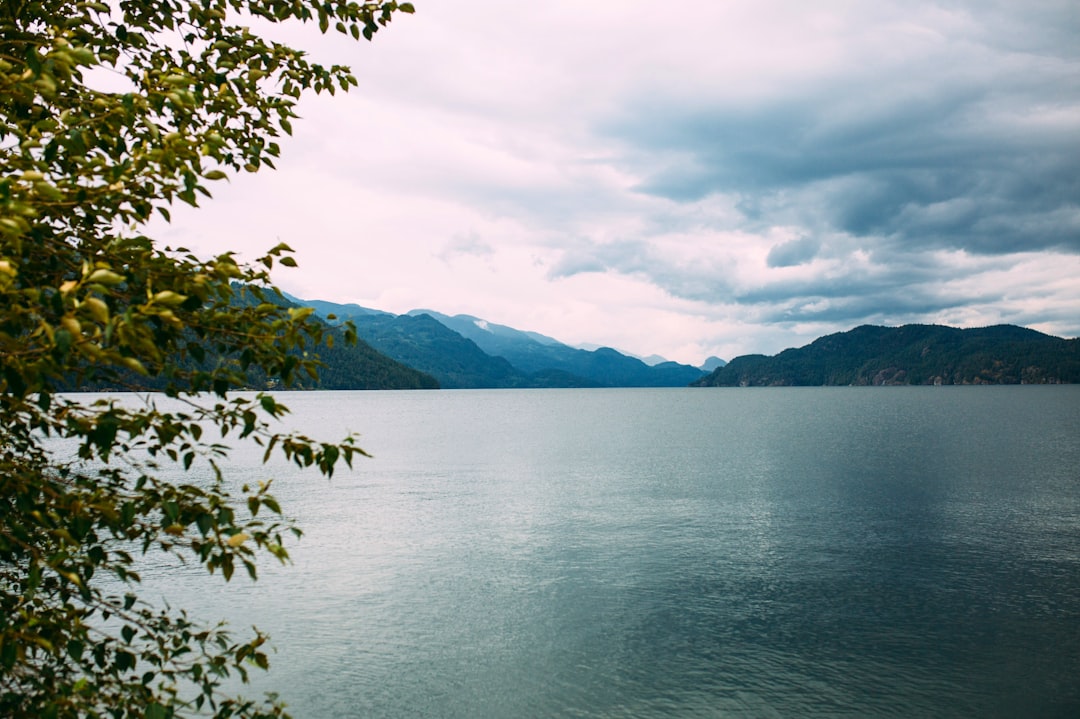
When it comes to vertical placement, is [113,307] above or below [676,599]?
above

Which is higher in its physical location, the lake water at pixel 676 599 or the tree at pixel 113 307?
the tree at pixel 113 307

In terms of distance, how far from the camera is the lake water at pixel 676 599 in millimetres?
20859

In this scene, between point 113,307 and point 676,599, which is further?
point 676,599

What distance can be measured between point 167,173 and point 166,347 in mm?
Result: 1690

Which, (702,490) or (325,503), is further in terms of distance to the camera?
(702,490)

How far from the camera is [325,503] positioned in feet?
181

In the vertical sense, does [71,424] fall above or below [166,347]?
below

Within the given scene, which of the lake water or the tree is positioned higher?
the tree

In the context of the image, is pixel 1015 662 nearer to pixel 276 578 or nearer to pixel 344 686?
pixel 344 686

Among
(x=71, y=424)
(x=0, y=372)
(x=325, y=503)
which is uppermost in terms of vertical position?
(x=0, y=372)

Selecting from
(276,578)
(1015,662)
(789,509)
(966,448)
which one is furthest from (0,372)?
(966,448)

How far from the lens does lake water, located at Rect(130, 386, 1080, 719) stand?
2086cm

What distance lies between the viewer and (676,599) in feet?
95.0

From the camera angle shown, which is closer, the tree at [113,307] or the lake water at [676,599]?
the tree at [113,307]
